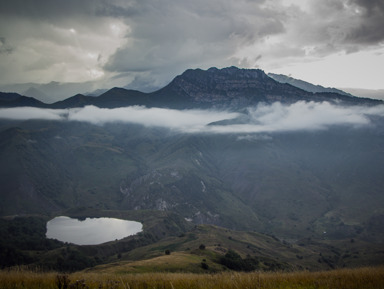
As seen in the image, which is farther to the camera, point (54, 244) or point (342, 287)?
point (54, 244)

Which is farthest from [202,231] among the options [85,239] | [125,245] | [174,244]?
[85,239]

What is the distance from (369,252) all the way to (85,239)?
577 ft

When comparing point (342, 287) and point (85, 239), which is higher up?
point (342, 287)

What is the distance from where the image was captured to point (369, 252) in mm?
181375

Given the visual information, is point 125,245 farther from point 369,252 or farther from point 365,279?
point 365,279

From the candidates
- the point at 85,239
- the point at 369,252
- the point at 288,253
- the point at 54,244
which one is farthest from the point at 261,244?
the point at 54,244

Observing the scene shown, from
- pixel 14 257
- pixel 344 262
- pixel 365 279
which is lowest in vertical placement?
pixel 344 262

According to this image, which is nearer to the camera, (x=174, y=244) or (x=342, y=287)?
(x=342, y=287)

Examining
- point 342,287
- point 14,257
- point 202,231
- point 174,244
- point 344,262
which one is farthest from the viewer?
point 202,231

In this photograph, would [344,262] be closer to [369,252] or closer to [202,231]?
[369,252]

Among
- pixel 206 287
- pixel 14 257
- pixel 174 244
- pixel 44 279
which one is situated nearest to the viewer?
pixel 206 287

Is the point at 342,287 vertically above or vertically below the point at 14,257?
above

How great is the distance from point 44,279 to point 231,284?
20.9 feet

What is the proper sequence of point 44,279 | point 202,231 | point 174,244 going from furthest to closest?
point 202,231 → point 174,244 → point 44,279
